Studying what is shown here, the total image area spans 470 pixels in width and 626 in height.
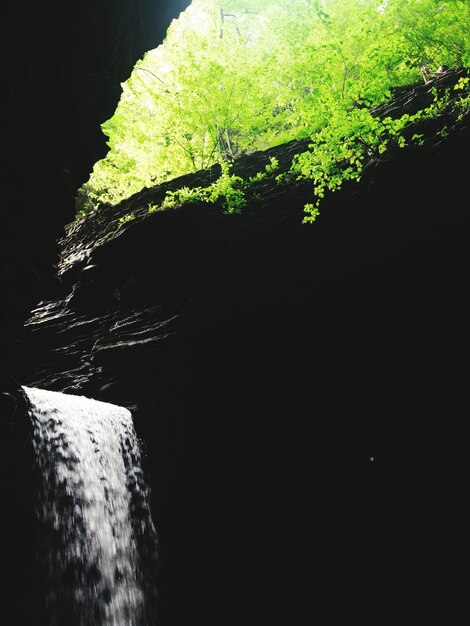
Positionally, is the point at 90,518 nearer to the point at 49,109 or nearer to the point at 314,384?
the point at 314,384

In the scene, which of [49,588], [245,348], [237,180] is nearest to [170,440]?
[245,348]

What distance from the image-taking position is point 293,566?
8.19m

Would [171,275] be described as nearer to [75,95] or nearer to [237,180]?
[237,180]

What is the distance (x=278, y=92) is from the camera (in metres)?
12.2

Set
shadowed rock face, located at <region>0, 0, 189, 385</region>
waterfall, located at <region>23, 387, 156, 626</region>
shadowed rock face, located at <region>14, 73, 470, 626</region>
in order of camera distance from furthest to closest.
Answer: shadowed rock face, located at <region>14, 73, 470, 626</region> → waterfall, located at <region>23, 387, 156, 626</region> → shadowed rock face, located at <region>0, 0, 189, 385</region>

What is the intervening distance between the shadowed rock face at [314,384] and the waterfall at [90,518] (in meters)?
1.06

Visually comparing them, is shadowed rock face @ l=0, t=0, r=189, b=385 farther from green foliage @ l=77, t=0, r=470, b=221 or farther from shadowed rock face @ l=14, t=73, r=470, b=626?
shadowed rock face @ l=14, t=73, r=470, b=626

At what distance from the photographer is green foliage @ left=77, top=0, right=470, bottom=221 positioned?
7242mm

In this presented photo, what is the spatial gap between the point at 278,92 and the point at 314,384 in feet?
33.6

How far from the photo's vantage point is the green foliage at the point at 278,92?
285 inches

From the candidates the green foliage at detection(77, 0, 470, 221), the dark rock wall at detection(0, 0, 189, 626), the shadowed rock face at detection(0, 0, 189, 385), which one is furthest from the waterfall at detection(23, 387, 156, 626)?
the green foliage at detection(77, 0, 470, 221)

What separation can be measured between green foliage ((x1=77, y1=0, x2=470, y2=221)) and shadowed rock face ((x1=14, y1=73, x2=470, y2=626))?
1038 millimetres

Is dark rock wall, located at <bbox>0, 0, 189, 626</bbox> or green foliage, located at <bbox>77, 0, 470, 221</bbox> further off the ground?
green foliage, located at <bbox>77, 0, 470, 221</bbox>

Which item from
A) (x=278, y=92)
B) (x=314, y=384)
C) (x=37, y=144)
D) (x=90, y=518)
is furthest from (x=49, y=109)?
(x=278, y=92)
